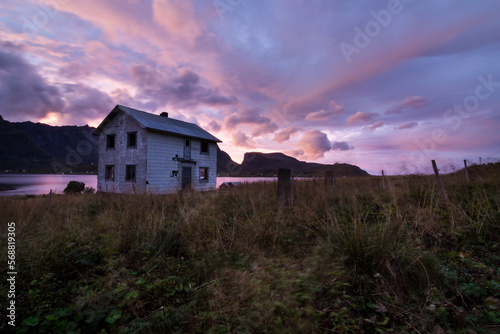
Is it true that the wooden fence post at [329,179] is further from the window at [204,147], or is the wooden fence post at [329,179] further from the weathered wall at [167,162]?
the window at [204,147]

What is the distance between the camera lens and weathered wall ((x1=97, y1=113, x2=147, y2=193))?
57.7 ft

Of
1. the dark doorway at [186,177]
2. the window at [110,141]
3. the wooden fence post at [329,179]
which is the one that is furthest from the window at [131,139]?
the wooden fence post at [329,179]

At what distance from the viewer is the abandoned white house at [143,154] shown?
695 inches

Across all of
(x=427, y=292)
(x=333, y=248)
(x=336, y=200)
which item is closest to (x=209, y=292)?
(x=333, y=248)

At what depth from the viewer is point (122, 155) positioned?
1872 cm

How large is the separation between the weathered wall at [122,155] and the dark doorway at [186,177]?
12.5ft

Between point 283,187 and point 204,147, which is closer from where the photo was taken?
point 283,187

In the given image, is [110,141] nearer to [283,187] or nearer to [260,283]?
[283,187]

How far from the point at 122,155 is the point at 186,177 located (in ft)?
18.8

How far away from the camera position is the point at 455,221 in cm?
457

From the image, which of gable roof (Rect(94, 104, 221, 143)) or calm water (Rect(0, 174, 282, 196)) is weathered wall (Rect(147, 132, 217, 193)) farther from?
calm water (Rect(0, 174, 282, 196))

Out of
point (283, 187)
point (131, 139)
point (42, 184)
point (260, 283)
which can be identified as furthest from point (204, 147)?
point (42, 184)

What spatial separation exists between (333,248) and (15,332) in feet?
12.1

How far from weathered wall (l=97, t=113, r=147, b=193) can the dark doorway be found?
12.5 ft
